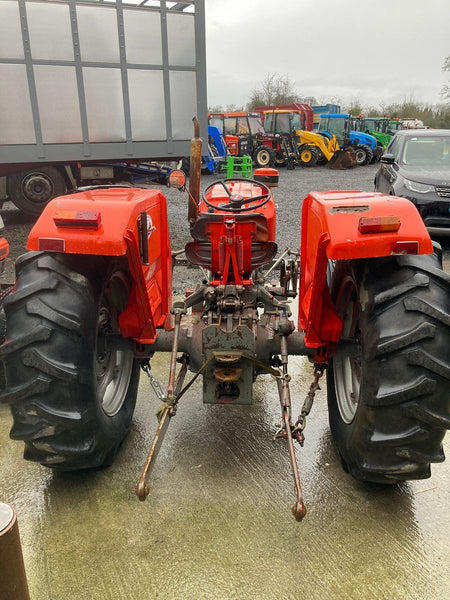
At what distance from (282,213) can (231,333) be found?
7.69 m

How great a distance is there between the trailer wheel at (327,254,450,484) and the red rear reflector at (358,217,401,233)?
163 millimetres

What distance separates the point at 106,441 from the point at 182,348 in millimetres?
582

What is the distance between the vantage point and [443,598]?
5.77ft

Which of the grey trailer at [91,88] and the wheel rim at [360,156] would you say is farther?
the wheel rim at [360,156]

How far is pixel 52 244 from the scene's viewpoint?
1.95 metres

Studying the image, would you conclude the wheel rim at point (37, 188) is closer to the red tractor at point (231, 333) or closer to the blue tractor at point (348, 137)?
the red tractor at point (231, 333)

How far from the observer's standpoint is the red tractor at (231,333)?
184cm

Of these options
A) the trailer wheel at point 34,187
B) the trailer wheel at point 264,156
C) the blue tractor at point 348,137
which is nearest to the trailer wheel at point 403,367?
the trailer wheel at point 34,187

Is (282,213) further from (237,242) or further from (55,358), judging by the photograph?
(55,358)

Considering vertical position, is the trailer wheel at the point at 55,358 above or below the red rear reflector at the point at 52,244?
below

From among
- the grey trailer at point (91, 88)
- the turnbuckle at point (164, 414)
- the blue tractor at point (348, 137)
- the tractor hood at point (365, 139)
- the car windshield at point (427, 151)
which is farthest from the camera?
the tractor hood at point (365, 139)

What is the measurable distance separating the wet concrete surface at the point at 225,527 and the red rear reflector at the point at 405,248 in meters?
1.13

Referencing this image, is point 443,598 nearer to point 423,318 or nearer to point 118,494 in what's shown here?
point 423,318

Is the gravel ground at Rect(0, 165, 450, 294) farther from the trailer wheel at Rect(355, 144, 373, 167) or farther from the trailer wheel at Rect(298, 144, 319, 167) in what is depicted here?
the trailer wheel at Rect(355, 144, 373, 167)
